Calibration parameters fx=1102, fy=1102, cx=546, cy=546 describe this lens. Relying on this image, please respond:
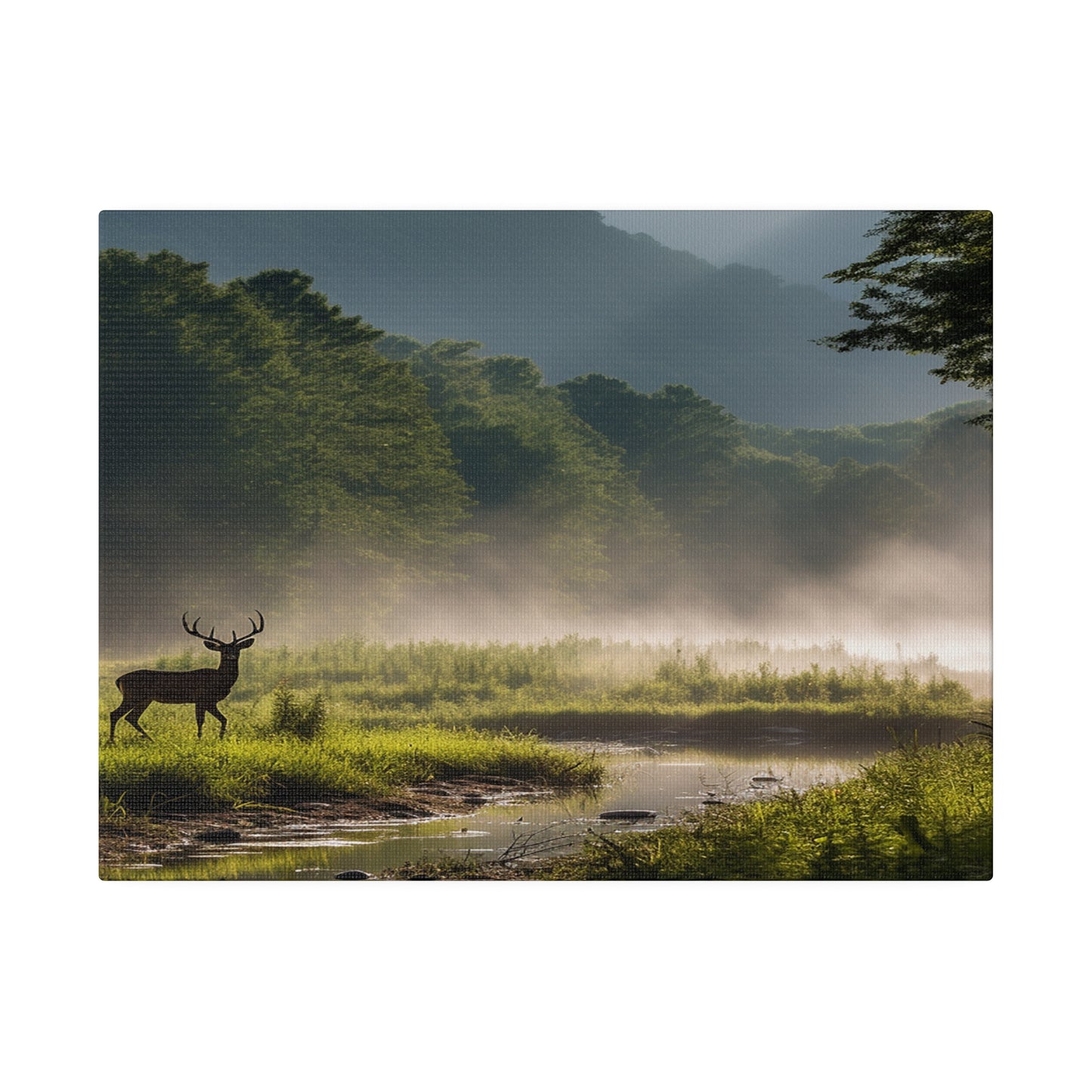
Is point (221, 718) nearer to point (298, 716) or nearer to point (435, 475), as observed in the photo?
point (298, 716)

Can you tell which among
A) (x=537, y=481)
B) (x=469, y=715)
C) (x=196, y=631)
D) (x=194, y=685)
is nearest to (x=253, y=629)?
(x=196, y=631)

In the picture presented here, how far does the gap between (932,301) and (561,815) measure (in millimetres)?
3760

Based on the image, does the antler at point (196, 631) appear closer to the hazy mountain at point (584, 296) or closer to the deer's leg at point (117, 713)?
the deer's leg at point (117, 713)

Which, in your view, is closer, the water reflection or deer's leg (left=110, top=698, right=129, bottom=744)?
the water reflection

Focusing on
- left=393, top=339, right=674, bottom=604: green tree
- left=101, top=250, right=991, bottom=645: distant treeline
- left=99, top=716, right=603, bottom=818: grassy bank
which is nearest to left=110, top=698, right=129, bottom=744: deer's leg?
left=99, top=716, right=603, bottom=818: grassy bank

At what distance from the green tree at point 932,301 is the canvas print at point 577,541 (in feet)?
0.05

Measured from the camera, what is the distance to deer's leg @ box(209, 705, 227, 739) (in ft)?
21.6

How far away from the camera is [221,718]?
21.6 feet

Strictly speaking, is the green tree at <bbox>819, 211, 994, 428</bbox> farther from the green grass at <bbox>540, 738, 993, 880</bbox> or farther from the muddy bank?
the muddy bank

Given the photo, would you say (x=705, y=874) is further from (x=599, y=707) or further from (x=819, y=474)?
(x=819, y=474)

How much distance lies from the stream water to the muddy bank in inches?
1.4

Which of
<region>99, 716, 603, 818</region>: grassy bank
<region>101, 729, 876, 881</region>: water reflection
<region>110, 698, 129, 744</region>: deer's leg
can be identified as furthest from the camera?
<region>110, 698, 129, 744</region>: deer's leg

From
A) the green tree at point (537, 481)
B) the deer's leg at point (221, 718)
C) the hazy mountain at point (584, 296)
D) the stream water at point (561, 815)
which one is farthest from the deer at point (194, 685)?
the hazy mountain at point (584, 296)

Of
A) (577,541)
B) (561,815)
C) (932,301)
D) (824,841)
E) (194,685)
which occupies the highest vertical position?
(932,301)
